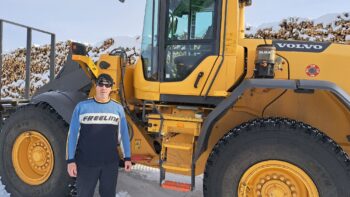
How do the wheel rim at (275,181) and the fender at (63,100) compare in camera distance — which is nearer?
the wheel rim at (275,181)

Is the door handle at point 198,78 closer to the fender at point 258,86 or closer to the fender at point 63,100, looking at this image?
the fender at point 258,86

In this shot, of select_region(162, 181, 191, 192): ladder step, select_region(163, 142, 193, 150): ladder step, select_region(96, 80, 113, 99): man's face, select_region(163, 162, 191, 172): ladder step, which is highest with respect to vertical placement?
select_region(96, 80, 113, 99): man's face

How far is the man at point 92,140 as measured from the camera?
11.0 ft

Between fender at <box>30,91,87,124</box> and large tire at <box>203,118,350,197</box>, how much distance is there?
71.7 inches

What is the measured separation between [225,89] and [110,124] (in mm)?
1332

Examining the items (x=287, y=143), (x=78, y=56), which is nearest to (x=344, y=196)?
(x=287, y=143)

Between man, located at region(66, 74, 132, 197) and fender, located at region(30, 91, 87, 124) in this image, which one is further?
fender, located at region(30, 91, 87, 124)

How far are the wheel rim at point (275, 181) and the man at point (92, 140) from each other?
1250mm

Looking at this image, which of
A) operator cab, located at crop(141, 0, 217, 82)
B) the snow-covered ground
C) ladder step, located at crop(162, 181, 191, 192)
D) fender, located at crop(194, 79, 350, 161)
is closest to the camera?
fender, located at crop(194, 79, 350, 161)

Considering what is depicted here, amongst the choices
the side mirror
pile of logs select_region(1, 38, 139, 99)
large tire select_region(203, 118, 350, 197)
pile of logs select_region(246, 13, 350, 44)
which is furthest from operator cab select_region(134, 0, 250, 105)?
pile of logs select_region(246, 13, 350, 44)

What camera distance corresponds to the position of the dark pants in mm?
3359

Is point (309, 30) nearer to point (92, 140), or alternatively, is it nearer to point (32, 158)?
point (32, 158)

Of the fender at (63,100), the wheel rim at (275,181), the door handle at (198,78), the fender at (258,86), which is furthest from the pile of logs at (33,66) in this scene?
the wheel rim at (275,181)

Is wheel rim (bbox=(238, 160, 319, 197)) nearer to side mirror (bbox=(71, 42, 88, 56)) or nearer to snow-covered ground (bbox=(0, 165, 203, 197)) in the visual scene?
snow-covered ground (bbox=(0, 165, 203, 197))
